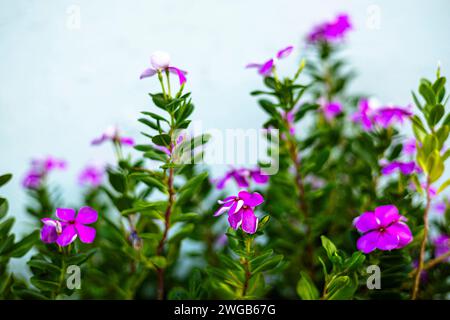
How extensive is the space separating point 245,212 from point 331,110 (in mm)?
654

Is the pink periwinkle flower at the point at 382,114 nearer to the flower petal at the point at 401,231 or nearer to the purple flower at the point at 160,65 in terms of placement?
the flower petal at the point at 401,231

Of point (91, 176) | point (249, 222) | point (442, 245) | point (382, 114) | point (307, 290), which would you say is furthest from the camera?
point (91, 176)

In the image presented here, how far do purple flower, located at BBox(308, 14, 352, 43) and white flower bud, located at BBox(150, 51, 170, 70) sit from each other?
2.40 ft

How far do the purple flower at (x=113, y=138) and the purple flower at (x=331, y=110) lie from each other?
547 mm

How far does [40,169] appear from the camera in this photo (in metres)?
1.11

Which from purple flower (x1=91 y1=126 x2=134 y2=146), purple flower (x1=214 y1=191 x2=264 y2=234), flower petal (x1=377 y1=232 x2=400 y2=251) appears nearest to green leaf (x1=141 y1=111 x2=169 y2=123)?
purple flower (x1=214 y1=191 x2=264 y2=234)

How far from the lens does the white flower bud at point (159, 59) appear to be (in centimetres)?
60

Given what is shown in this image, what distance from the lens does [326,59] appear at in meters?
1.25

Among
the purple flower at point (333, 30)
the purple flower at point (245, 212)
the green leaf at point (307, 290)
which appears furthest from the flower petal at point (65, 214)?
the purple flower at point (333, 30)

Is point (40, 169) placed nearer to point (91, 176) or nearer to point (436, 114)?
point (91, 176)

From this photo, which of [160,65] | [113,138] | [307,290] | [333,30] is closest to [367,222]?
[307,290]

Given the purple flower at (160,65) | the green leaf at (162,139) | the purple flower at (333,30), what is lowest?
the green leaf at (162,139)
